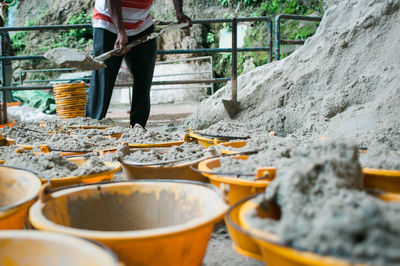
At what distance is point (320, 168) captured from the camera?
3.22ft

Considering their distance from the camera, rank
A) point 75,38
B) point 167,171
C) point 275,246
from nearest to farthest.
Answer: point 275,246 < point 167,171 < point 75,38

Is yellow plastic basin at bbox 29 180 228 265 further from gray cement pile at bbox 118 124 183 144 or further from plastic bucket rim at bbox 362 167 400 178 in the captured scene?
gray cement pile at bbox 118 124 183 144

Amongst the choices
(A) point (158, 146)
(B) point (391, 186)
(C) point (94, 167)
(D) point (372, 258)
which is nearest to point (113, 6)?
(A) point (158, 146)

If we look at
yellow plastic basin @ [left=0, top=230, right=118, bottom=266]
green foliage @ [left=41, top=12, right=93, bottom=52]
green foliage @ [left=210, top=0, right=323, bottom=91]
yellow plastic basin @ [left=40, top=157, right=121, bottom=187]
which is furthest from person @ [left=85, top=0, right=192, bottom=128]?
green foliage @ [left=41, top=12, right=93, bottom=52]

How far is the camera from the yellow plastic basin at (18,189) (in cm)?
107

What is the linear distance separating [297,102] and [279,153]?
1655 millimetres

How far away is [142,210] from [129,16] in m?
2.48

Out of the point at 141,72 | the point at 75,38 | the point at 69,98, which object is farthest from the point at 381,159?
the point at 75,38

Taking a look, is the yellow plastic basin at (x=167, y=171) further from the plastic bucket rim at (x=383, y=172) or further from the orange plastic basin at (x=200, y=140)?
the plastic bucket rim at (x=383, y=172)

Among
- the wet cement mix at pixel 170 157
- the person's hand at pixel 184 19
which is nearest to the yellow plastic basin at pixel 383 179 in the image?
the wet cement mix at pixel 170 157

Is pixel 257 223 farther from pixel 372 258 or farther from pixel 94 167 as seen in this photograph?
pixel 94 167

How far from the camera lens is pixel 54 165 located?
60.6 inches

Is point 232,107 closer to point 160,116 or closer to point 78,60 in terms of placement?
point 78,60

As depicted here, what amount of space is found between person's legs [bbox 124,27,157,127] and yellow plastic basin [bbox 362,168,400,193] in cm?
256
